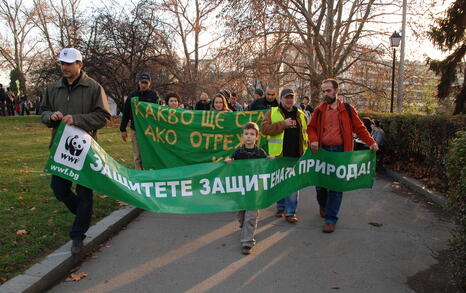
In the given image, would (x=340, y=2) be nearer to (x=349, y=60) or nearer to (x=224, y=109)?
(x=349, y=60)

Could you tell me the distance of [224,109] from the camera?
296 inches

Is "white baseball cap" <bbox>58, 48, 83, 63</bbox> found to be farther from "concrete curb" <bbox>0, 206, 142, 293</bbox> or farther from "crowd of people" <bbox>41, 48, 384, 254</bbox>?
"concrete curb" <bbox>0, 206, 142, 293</bbox>

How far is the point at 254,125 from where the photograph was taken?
15.8 feet

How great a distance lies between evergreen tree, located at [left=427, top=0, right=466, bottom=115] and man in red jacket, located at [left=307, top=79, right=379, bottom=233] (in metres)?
15.8

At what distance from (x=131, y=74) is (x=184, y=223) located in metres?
22.4

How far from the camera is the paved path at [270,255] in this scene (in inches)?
147

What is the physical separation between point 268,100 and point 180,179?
9.55 feet

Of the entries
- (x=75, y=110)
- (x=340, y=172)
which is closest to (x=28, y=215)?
(x=75, y=110)

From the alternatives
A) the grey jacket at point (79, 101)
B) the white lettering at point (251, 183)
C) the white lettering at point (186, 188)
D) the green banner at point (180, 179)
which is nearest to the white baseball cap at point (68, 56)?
the grey jacket at point (79, 101)

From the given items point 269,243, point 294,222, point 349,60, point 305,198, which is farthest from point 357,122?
point 349,60

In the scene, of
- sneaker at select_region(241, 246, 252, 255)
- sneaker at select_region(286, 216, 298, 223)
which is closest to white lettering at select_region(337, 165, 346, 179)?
sneaker at select_region(286, 216, 298, 223)

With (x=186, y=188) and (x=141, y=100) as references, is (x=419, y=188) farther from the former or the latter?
(x=141, y=100)

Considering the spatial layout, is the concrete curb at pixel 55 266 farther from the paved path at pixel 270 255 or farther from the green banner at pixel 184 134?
the green banner at pixel 184 134

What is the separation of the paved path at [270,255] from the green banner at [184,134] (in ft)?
3.50
